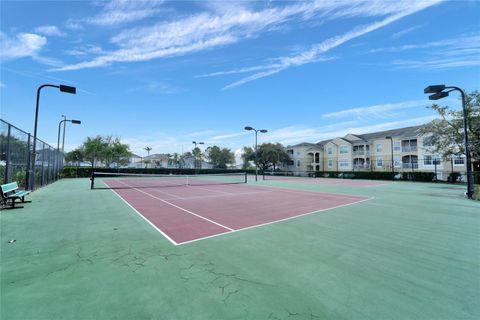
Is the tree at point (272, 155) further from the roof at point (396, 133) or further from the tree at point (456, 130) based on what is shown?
the tree at point (456, 130)

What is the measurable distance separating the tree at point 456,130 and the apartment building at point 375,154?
38.1 ft

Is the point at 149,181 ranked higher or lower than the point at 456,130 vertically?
lower

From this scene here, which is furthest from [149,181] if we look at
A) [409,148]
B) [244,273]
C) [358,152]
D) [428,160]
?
[409,148]

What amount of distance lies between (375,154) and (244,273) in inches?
2160

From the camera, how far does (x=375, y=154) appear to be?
4919cm

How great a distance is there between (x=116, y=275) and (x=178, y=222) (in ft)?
10.5

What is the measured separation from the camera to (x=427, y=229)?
595 cm

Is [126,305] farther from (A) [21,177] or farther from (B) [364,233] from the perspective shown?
(A) [21,177]

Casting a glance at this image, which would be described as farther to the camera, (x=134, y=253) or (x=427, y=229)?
(x=427, y=229)

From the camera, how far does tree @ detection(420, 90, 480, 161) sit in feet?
62.9

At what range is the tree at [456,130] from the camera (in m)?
19.2

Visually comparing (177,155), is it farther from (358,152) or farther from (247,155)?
(358,152)

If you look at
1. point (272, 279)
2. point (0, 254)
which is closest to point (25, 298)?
point (0, 254)

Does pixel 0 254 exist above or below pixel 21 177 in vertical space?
below
